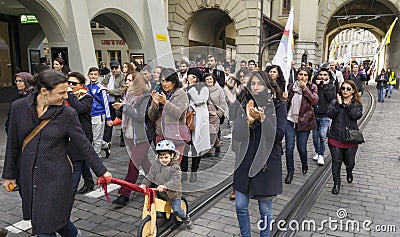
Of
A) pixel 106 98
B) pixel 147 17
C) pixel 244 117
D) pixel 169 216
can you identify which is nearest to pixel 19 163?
pixel 169 216

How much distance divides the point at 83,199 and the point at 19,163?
6.97 ft

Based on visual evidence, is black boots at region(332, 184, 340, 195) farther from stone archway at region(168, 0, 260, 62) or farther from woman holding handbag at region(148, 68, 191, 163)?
stone archway at region(168, 0, 260, 62)

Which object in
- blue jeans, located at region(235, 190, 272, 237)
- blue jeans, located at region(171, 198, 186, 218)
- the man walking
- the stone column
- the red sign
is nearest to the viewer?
blue jeans, located at region(235, 190, 272, 237)

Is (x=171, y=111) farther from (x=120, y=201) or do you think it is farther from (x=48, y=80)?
(x=48, y=80)

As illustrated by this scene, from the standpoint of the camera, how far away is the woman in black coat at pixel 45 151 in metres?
2.74

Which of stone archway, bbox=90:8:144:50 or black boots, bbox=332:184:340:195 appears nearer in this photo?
black boots, bbox=332:184:340:195

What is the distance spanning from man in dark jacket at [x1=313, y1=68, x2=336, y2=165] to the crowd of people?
0.8 inches

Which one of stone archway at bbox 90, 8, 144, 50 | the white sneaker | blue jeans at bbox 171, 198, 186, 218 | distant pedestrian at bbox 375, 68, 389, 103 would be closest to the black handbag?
the white sneaker

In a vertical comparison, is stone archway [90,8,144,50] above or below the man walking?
above

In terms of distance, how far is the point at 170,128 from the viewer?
4.57 meters

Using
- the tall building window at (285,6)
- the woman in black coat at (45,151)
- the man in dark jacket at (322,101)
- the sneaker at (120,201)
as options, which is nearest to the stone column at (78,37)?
the sneaker at (120,201)

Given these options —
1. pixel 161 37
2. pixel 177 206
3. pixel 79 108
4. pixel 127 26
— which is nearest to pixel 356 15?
pixel 161 37

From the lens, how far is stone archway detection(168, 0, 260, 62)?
19453 millimetres

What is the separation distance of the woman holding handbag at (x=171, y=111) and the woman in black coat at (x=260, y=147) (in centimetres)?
119
